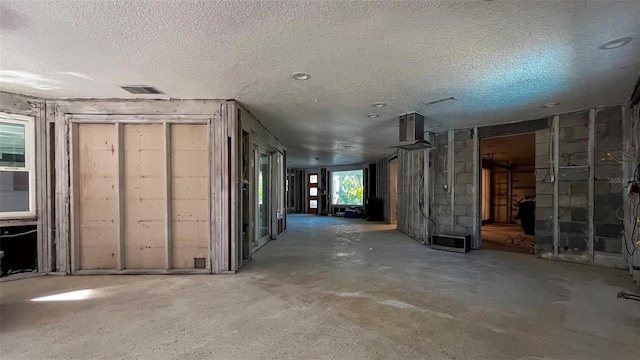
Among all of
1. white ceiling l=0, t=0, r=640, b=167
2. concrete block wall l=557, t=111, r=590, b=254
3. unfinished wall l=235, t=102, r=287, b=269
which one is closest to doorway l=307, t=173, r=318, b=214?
unfinished wall l=235, t=102, r=287, b=269

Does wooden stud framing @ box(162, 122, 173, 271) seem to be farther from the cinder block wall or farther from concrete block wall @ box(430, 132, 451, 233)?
the cinder block wall

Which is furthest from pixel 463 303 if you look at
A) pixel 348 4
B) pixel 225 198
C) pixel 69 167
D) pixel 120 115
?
pixel 69 167

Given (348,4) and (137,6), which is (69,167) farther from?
(348,4)

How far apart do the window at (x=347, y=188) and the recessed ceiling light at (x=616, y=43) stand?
11242 mm

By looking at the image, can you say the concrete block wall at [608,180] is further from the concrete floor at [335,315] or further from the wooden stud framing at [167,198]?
the wooden stud framing at [167,198]

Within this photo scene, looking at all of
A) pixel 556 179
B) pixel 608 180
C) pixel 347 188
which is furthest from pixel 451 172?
pixel 347 188

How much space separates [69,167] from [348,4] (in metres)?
4.52

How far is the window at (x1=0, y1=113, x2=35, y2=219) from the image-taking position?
156 inches

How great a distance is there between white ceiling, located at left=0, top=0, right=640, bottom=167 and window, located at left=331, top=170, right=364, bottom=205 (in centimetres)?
967

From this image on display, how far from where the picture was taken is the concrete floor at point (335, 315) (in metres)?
2.21

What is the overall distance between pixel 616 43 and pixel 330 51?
8.15 feet

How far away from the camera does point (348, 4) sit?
203 centimetres

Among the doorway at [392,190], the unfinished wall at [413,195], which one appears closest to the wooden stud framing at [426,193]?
the unfinished wall at [413,195]

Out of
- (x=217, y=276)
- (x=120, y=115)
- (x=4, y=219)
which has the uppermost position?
(x=120, y=115)
